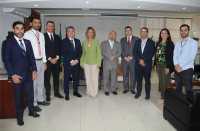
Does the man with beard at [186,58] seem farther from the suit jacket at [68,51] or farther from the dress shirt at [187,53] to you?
the suit jacket at [68,51]

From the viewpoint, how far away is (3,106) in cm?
287

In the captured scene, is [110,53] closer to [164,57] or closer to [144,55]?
[144,55]

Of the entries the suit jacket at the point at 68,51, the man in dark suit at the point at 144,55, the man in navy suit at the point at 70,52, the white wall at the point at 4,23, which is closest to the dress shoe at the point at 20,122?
the man in navy suit at the point at 70,52

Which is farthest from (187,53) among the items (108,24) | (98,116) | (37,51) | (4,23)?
(108,24)

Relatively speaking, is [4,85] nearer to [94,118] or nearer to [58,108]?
[58,108]

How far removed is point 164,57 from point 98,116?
1.93 metres

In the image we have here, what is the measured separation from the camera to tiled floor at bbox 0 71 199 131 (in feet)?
8.52

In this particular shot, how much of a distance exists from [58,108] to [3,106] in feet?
3.34

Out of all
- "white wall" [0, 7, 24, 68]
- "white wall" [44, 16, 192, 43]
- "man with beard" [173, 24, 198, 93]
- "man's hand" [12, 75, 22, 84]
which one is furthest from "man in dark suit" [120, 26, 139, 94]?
"white wall" [44, 16, 192, 43]

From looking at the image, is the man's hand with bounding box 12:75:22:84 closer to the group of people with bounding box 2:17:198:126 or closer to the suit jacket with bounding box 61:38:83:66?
the group of people with bounding box 2:17:198:126

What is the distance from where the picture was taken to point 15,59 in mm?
2523

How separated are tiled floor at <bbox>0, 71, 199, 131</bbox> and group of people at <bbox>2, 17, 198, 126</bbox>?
18cm

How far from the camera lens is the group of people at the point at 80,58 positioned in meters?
2.59

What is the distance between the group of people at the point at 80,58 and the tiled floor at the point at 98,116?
179 mm
